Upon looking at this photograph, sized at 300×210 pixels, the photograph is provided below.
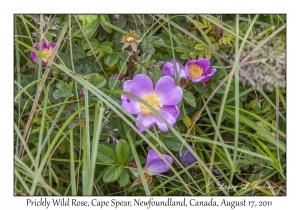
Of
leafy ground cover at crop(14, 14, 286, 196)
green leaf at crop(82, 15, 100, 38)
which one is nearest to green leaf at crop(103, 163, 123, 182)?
leafy ground cover at crop(14, 14, 286, 196)

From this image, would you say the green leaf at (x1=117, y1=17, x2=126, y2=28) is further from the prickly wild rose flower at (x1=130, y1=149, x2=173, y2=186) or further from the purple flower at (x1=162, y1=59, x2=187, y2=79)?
the prickly wild rose flower at (x1=130, y1=149, x2=173, y2=186)

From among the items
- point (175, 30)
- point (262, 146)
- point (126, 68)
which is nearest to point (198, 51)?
point (175, 30)

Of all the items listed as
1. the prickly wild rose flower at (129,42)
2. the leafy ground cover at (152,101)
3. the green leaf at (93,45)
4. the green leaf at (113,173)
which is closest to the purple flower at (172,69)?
the leafy ground cover at (152,101)

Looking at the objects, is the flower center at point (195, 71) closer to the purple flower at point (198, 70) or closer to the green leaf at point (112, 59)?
the purple flower at point (198, 70)

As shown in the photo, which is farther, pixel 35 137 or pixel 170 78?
pixel 35 137
